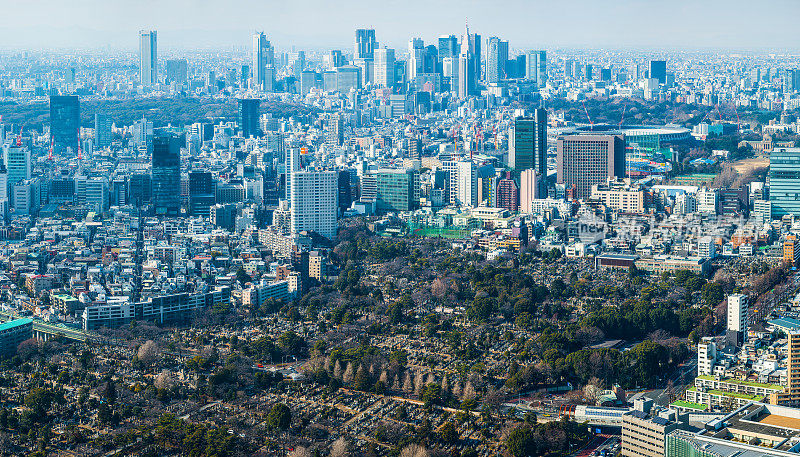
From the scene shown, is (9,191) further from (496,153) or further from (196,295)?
(496,153)

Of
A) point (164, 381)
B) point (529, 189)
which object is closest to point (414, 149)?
point (529, 189)

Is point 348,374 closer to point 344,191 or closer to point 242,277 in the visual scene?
point 242,277

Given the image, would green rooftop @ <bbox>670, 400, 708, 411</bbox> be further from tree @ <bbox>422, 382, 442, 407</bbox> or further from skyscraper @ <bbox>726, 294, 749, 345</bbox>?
skyscraper @ <bbox>726, 294, 749, 345</bbox>

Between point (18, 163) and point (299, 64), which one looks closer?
point (18, 163)

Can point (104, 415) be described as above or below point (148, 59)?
below

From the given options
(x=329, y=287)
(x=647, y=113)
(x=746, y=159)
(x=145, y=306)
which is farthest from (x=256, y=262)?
(x=647, y=113)

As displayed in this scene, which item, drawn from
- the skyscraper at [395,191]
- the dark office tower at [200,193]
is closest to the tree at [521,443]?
the skyscraper at [395,191]
